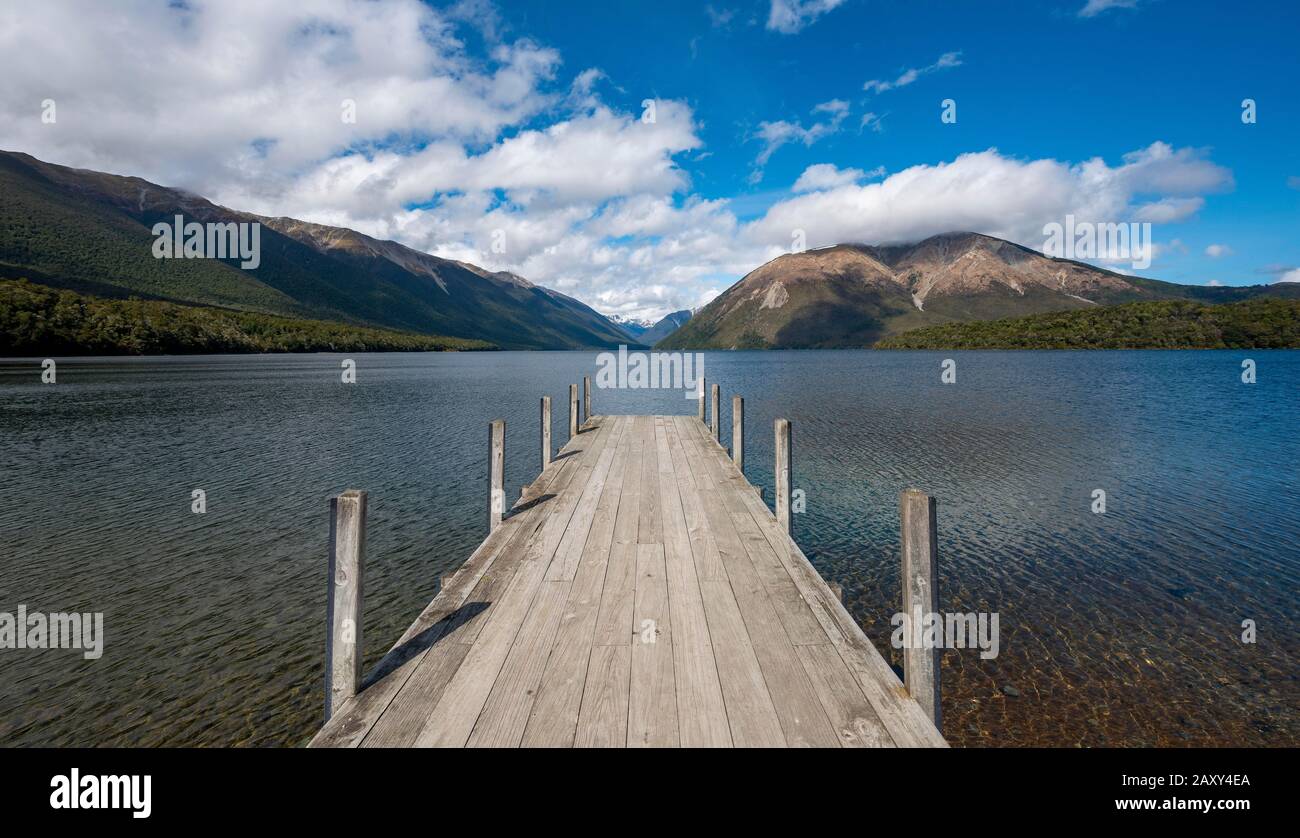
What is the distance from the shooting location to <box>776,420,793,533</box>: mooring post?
9805 millimetres

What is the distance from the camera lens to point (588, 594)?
6.34m

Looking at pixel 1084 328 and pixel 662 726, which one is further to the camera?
pixel 1084 328

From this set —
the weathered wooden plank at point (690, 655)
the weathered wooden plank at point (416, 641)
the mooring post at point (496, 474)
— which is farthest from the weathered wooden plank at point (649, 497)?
the mooring post at point (496, 474)

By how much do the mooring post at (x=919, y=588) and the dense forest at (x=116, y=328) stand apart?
124199 millimetres

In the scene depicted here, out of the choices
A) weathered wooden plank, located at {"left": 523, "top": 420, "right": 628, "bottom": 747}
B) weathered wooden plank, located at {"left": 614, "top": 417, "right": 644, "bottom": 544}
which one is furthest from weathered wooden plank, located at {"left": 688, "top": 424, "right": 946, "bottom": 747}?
weathered wooden plank, located at {"left": 614, "top": 417, "right": 644, "bottom": 544}

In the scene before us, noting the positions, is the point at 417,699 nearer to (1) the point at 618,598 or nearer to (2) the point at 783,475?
(1) the point at 618,598

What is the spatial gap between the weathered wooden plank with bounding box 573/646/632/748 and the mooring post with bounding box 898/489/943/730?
2172 mm

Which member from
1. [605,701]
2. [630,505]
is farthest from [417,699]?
[630,505]

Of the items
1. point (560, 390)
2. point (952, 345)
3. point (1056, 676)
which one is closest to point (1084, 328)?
point (952, 345)

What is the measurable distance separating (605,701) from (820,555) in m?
8.64

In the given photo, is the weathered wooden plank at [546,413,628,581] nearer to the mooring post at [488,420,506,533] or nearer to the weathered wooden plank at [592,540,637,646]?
the weathered wooden plank at [592,540,637,646]

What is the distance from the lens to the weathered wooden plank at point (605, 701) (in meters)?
3.76
